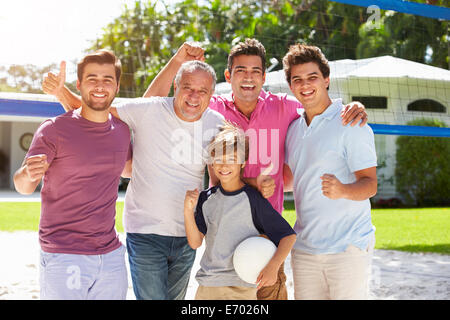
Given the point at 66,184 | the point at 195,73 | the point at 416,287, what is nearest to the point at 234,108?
the point at 195,73

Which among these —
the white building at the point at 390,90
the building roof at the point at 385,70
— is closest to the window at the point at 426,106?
the white building at the point at 390,90

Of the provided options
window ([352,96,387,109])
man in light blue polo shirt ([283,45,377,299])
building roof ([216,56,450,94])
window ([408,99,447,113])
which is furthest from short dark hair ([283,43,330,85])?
window ([408,99,447,113])

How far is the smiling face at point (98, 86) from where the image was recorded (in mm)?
2344

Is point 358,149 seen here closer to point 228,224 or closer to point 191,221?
point 228,224

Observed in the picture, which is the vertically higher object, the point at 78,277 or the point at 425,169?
the point at 425,169

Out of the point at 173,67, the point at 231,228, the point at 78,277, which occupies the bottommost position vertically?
the point at 78,277

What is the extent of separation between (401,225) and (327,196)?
8027mm

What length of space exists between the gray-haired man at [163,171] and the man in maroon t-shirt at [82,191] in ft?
0.72

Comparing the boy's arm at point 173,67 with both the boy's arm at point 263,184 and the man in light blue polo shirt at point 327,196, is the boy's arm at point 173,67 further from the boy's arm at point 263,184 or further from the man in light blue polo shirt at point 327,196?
the boy's arm at point 263,184

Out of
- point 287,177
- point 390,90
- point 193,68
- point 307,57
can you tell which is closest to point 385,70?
point 390,90

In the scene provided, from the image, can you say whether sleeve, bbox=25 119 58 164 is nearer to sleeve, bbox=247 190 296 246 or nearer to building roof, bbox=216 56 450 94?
sleeve, bbox=247 190 296 246

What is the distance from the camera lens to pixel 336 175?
2.47m

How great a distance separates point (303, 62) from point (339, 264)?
38.6 inches

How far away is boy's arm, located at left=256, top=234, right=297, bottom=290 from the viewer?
2.35 meters
